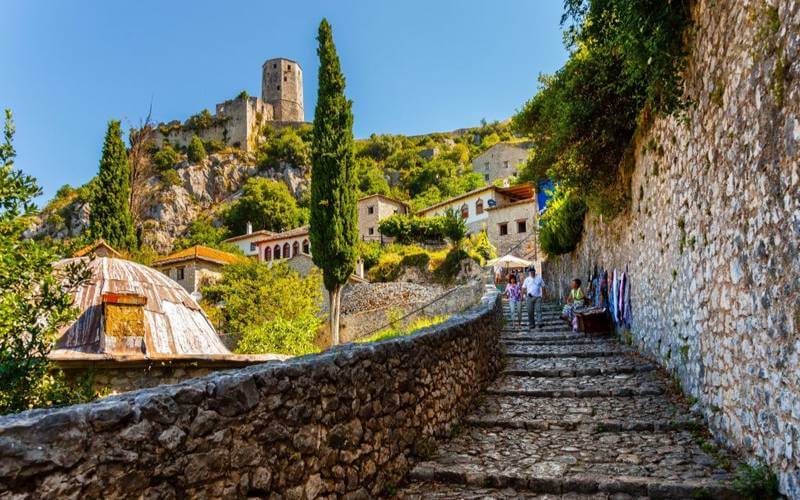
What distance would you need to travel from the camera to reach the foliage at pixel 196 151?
8100cm

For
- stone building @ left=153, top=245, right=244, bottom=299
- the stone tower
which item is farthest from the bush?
stone building @ left=153, top=245, right=244, bottom=299

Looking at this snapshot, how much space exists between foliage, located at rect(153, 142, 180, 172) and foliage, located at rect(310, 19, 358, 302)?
58969mm

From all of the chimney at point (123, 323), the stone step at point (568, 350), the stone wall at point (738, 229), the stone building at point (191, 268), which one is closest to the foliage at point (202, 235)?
the stone building at point (191, 268)

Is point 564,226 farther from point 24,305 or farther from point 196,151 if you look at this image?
point 196,151

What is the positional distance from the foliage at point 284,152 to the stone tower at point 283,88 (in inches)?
651

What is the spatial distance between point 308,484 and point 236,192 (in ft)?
251

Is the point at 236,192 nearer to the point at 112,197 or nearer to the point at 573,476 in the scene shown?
the point at 112,197

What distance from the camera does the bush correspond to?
71.9 meters

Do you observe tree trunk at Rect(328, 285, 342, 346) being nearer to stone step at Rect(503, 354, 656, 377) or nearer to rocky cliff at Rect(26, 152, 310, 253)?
stone step at Rect(503, 354, 656, 377)

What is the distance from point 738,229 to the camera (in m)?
4.60

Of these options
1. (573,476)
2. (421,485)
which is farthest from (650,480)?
(421,485)

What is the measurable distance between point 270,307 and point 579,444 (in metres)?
27.2

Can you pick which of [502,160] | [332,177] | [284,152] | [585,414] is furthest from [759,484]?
[284,152]

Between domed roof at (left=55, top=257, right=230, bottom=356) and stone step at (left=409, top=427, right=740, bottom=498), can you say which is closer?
stone step at (left=409, top=427, right=740, bottom=498)
